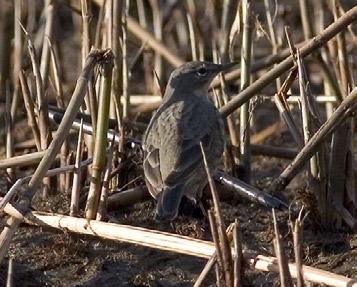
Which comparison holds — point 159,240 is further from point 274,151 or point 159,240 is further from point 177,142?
point 274,151

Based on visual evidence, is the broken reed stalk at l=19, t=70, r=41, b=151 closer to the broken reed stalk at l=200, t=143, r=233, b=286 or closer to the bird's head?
the bird's head

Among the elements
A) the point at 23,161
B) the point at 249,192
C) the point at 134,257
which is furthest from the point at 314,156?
the point at 23,161

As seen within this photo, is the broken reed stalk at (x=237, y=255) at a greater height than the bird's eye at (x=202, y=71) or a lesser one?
lesser

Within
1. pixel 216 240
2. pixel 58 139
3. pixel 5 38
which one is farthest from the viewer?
pixel 5 38

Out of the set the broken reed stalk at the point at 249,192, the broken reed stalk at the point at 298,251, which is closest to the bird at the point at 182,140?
the broken reed stalk at the point at 249,192

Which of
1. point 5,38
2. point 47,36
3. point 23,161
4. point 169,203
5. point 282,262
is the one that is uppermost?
point 5,38

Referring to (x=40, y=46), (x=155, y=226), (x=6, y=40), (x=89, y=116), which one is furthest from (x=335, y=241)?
(x=6, y=40)

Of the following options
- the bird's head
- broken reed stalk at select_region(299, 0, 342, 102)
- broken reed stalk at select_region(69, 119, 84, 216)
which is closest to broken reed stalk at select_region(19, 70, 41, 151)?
broken reed stalk at select_region(69, 119, 84, 216)

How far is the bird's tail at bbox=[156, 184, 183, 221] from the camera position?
236 inches

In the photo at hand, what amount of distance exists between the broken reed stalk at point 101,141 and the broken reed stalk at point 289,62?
36.9 inches

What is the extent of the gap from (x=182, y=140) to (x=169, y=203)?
0.63 meters

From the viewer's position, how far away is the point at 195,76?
7.18 metres

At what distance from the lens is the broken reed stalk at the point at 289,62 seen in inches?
247

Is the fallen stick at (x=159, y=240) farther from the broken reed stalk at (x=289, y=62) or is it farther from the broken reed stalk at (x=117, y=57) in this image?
the broken reed stalk at (x=289, y=62)
